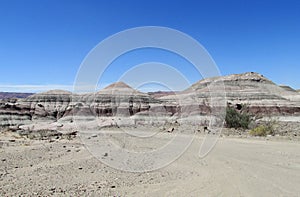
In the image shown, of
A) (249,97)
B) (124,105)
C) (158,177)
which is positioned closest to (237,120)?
(158,177)

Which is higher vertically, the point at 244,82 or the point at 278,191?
the point at 244,82

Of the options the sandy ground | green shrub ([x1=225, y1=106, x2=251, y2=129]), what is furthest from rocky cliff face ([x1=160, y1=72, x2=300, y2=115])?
the sandy ground

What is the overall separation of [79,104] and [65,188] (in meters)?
47.0

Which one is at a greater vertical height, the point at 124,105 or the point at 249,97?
the point at 249,97

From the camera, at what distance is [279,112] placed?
149 ft

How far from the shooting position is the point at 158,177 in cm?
746

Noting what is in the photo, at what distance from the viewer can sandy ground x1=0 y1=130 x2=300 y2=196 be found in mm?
6111

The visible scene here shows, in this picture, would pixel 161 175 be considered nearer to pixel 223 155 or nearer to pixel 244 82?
pixel 223 155

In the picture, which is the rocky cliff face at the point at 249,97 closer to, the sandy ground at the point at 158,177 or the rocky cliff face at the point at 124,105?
the rocky cliff face at the point at 124,105

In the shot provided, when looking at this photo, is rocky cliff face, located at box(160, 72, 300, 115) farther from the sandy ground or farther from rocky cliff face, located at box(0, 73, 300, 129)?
the sandy ground

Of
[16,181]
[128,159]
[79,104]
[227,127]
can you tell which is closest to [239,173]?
[128,159]

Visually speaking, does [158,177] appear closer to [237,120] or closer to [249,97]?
[237,120]

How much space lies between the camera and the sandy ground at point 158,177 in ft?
20.1

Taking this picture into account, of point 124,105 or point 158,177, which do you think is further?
point 124,105
